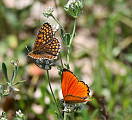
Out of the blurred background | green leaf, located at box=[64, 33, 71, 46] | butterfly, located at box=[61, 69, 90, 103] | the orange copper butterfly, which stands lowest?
butterfly, located at box=[61, 69, 90, 103]

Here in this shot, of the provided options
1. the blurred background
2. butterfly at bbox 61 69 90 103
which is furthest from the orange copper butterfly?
the blurred background

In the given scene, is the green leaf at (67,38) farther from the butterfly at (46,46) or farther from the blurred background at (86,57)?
the blurred background at (86,57)

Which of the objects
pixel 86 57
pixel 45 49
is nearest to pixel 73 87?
pixel 45 49

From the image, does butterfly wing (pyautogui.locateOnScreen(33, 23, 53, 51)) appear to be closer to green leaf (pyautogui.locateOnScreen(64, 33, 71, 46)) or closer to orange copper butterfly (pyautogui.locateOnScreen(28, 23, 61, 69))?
orange copper butterfly (pyautogui.locateOnScreen(28, 23, 61, 69))

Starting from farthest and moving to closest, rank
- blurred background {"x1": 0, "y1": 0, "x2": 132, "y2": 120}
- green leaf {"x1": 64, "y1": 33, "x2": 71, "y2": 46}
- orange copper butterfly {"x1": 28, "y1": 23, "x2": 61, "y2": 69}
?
1. blurred background {"x1": 0, "y1": 0, "x2": 132, "y2": 120}
2. green leaf {"x1": 64, "y1": 33, "x2": 71, "y2": 46}
3. orange copper butterfly {"x1": 28, "y1": 23, "x2": 61, "y2": 69}

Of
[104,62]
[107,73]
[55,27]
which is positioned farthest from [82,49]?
[55,27]

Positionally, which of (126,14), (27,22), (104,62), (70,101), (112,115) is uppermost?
(27,22)

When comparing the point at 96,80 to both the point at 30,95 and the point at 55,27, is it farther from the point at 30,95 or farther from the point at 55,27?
the point at 55,27
